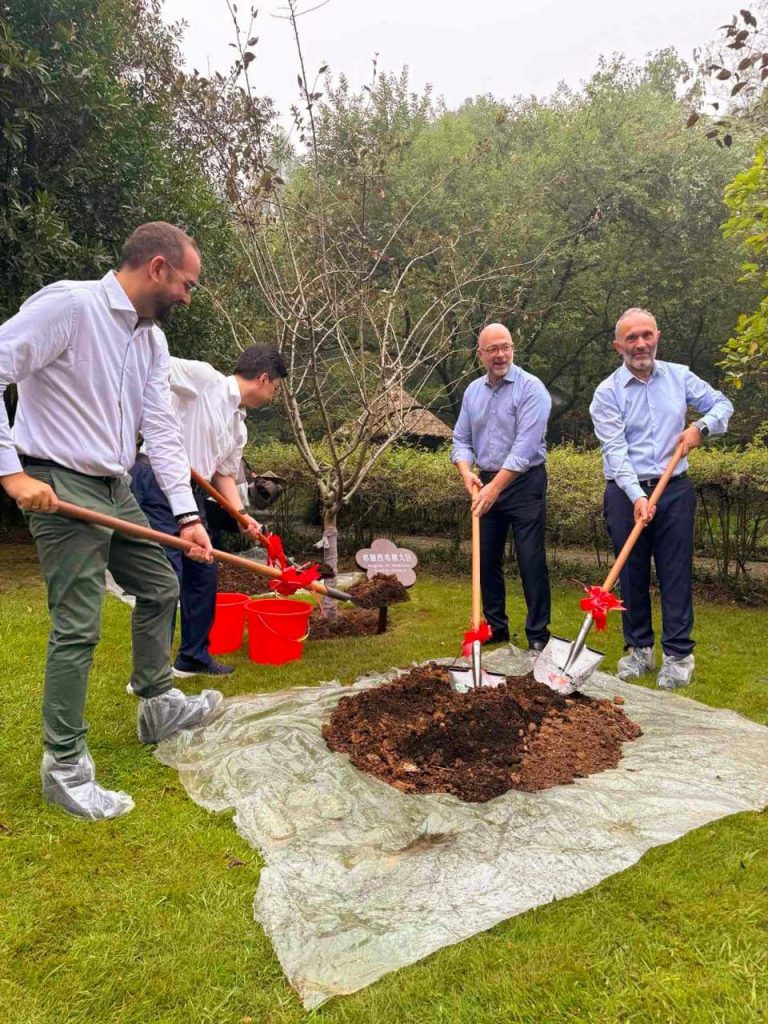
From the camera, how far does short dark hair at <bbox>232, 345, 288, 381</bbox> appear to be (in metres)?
4.00

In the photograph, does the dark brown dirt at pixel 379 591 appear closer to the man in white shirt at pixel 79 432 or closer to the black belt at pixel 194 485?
the black belt at pixel 194 485

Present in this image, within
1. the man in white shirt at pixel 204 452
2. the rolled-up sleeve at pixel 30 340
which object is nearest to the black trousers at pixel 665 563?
the man in white shirt at pixel 204 452

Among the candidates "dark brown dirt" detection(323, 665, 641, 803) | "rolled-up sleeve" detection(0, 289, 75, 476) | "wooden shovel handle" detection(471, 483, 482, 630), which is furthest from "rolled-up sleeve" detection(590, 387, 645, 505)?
"rolled-up sleeve" detection(0, 289, 75, 476)

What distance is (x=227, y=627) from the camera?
4551 mm

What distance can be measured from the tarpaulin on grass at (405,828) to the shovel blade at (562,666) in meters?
0.39

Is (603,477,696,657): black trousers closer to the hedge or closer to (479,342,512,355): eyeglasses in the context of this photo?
(479,342,512,355): eyeglasses

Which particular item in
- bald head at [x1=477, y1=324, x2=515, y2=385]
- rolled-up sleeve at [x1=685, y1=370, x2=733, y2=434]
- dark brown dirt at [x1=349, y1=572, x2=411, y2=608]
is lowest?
dark brown dirt at [x1=349, y1=572, x2=411, y2=608]

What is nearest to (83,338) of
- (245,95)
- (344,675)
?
(344,675)

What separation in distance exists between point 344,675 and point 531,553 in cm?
138

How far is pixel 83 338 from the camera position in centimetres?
247

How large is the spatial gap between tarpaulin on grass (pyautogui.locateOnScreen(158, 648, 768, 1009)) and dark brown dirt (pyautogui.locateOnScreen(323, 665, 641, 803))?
0.10 metres

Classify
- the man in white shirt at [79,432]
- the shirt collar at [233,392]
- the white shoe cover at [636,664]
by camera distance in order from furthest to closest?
1. the white shoe cover at [636,664]
2. the shirt collar at [233,392]
3. the man in white shirt at [79,432]

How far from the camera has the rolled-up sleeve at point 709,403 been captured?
4.05 metres

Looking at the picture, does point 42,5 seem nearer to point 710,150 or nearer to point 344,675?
point 344,675
